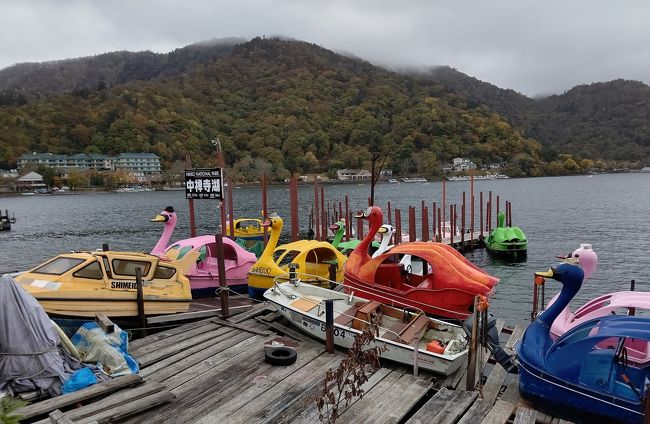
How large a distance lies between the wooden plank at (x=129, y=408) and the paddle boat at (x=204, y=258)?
7.58 meters

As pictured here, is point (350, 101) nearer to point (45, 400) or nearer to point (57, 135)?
point (57, 135)

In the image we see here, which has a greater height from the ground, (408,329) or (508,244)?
(408,329)

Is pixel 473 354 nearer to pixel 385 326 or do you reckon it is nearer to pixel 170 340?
pixel 385 326

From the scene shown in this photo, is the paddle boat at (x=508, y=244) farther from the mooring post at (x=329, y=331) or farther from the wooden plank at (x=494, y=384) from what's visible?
the mooring post at (x=329, y=331)

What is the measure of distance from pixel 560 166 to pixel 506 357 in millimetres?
171208

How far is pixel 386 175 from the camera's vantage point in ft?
510

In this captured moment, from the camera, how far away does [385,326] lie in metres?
10.2

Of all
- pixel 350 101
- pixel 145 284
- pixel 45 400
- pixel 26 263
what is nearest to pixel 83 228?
pixel 26 263

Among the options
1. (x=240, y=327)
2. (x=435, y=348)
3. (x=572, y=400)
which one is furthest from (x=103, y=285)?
(x=572, y=400)

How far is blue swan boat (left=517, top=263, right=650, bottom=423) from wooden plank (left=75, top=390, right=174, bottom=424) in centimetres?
623

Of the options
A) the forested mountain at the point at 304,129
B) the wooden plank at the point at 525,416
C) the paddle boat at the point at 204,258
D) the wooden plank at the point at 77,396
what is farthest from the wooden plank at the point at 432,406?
the forested mountain at the point at 304,129

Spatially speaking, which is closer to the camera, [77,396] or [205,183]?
[77,396]

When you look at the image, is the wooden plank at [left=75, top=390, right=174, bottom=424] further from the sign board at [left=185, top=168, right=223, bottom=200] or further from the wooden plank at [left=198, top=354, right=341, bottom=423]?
the sign board at [left=185, top=168, right=223, bottom=200]

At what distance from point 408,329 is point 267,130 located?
480 feet
